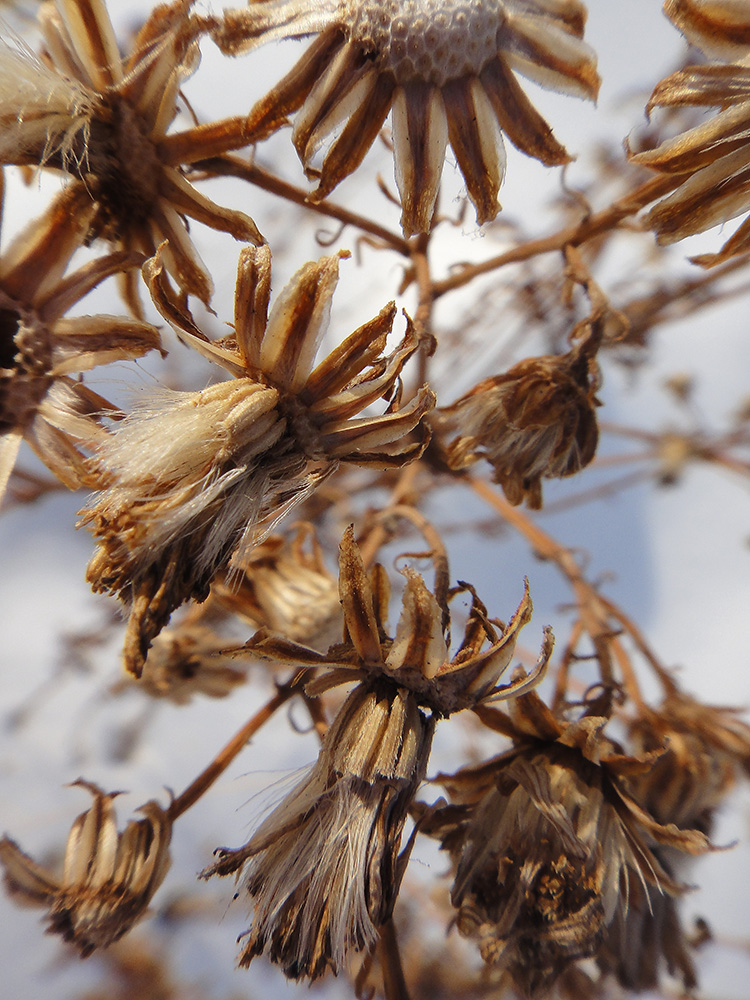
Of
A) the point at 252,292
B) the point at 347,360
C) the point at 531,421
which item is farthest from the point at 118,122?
the point at 531,421

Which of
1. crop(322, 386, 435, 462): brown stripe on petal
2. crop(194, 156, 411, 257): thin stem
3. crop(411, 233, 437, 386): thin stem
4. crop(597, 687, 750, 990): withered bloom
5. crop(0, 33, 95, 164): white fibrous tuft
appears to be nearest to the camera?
crop(322, 386, 435, 462): brown stripe on petal

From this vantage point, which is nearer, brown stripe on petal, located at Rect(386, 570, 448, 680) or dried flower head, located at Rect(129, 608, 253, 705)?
brown stripe on petal, located at Rect(386, 570, 448, 680)

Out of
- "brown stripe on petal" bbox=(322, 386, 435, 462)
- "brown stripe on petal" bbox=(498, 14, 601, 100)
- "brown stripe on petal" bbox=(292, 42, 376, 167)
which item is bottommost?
"brown stripe on petal" bbox=(322, 386, 435, 462)

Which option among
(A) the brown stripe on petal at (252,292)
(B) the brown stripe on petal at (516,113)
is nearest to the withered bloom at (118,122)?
(A) the brown stripe on petal at (252,292)

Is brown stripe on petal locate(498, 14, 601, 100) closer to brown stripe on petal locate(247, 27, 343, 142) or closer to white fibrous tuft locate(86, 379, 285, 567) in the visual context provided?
brown stripe on petal locate(247, 27, 343, 142)

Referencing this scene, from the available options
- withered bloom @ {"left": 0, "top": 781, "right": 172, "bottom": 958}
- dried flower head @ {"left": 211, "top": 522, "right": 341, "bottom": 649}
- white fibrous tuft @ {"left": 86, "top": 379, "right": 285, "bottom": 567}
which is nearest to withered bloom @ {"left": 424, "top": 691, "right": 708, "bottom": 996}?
dried flower head @ {"left": 211, "top": 522, "right": 341, "bottom": 649}

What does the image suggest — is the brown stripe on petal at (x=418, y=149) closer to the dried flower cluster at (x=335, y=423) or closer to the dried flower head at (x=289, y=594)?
the dried flower cluster at (x=335, y=423)
